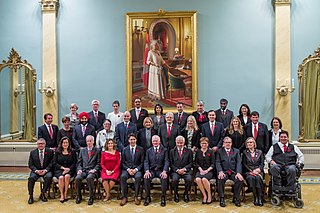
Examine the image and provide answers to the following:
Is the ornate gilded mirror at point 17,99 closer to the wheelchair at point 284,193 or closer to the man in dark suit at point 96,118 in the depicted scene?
the man in dark suit at point 96,118

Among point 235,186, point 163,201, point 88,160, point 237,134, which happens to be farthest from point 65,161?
point 237,134

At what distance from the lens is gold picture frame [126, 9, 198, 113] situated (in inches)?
418

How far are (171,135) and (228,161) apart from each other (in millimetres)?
1306

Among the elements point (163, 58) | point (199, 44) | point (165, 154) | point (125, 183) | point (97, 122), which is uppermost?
point (199, 44)

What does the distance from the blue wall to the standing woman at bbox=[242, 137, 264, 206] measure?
280 cm

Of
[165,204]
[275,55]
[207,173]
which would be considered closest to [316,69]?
[275,55]

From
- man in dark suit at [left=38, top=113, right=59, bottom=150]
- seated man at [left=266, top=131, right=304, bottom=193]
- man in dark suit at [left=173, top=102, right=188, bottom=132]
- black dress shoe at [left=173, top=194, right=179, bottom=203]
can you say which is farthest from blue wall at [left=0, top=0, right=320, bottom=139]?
black dress shoe at [left=173, top=194, right=179, bottom=203]

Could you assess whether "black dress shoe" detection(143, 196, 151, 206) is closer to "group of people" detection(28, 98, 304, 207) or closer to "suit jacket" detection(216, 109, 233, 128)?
"group of people" detection(28, 98, 304, 207)

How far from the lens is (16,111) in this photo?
11141mm

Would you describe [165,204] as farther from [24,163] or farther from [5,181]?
[24,163]

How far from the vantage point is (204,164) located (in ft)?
26.1

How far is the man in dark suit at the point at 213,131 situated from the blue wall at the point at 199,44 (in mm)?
2102

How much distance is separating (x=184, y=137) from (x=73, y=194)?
2.51m

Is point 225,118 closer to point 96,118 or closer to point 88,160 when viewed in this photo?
point 96,118
